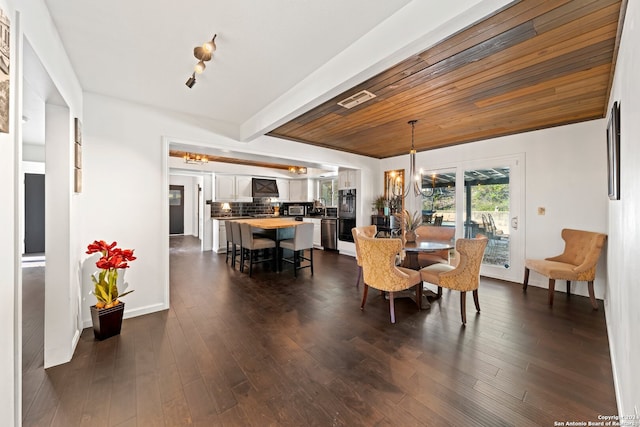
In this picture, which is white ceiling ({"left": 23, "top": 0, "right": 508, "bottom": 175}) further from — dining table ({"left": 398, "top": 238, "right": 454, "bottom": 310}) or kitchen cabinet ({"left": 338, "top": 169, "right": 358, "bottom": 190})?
kitchen cabinet ({"left": 338, "top": 169, "right": 358, "bottom": 190})

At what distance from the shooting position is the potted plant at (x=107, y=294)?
7.58 feet

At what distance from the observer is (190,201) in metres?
9.69

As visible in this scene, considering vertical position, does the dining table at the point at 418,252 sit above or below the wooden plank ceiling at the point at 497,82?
below

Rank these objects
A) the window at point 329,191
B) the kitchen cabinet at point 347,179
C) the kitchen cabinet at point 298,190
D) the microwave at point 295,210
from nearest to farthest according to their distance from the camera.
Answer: the kitchen cabinet at point 347,179
the window at point 329,191
the microwave at point 295,210
the kitchen cabinet at point 298,190

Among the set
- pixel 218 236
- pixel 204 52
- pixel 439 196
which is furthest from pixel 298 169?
pixel 204 52

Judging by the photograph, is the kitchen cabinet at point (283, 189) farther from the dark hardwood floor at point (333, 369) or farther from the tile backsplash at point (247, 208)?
the dark hardwood floor at point (333, 369)

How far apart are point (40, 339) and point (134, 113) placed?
2.43 metres

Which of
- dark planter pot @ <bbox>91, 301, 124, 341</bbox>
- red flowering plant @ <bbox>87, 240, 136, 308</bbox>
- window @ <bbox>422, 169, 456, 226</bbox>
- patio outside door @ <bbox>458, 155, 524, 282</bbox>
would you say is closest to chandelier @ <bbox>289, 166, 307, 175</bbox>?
window @ <bbox>422, 169, 456, 226</bbox>

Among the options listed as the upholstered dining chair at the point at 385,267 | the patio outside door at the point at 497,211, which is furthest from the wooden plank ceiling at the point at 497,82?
the upholstered dining chair at the point at 385,267

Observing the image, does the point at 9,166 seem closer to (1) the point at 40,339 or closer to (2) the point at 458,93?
(1) the point at 40,339

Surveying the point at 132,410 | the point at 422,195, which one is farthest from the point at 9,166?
the point at 422,195

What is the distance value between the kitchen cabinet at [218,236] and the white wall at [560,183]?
6137mm

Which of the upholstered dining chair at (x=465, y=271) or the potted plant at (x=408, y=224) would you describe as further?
the potted plant at (x=408, y=224)

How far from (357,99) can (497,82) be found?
51.5 inches
